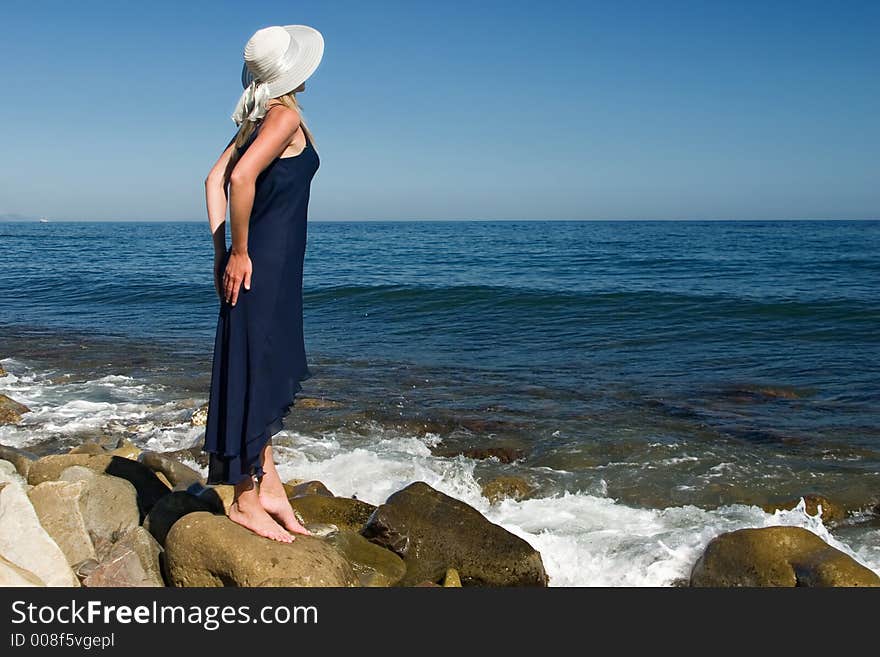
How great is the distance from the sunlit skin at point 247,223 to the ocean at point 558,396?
16cm

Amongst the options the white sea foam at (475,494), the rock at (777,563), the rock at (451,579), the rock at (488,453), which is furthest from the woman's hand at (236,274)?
the rock at (488,453)

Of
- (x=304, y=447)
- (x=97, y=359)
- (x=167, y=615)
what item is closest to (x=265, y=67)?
(x=167, y=615)

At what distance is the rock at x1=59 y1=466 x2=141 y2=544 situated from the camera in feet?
16.7

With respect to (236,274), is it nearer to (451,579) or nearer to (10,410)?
(451,579)

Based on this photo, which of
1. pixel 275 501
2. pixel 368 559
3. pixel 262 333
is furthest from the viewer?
pixel 368 559

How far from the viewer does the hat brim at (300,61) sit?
12.9ft

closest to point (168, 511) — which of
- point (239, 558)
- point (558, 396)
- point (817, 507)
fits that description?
point (239, 558)

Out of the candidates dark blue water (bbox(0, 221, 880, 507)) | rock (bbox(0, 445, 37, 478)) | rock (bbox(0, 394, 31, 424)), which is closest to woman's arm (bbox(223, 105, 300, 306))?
rock (bbox(0, 445, 37, 478))

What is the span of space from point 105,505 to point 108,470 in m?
0.59

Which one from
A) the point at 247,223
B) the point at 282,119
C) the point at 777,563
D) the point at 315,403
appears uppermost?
the point at 282,119

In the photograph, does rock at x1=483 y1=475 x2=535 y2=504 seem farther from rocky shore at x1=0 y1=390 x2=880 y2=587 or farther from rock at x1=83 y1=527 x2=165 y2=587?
rock at x1=83 y1=527 x2=165 y2=587

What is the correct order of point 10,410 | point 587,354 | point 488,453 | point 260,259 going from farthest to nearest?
1. point 587,354
2. point 10,410
3. point 488,453
4. point 260,259

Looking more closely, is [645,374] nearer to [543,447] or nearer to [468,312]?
[543,447]

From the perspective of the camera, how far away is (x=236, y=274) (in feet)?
13.0
